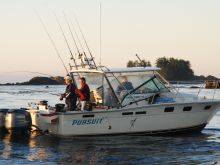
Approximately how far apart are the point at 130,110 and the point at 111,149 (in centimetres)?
224

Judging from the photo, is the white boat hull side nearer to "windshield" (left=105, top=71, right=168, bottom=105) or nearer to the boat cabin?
the boat cabin

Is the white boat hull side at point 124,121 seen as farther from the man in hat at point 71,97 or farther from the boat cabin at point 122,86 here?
the man in hat at point 71,97

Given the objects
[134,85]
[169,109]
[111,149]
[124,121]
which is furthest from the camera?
[134,85]

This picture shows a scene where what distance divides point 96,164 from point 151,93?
5.64m

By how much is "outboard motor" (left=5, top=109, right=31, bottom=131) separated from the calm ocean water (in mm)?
392

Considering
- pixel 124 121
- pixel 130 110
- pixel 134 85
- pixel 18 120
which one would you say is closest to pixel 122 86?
pixel 134 85

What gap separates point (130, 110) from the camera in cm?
1859

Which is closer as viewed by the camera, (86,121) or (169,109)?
(86,121)

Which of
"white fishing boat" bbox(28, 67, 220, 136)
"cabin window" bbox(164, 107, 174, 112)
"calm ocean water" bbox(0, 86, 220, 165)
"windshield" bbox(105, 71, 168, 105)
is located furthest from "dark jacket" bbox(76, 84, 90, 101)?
"cabin window" bbox(164, 107, 174, 112)

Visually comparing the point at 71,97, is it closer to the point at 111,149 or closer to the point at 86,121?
the point at 86,121

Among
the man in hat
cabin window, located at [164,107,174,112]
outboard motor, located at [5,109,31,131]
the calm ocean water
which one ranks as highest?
the man in hat

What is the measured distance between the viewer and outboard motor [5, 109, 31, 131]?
19000 mm

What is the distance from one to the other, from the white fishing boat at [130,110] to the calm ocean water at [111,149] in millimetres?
325

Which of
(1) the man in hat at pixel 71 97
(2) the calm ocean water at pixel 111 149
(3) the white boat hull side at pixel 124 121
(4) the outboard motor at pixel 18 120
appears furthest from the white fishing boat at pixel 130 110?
(1) the man in hat at pixel 71 97
